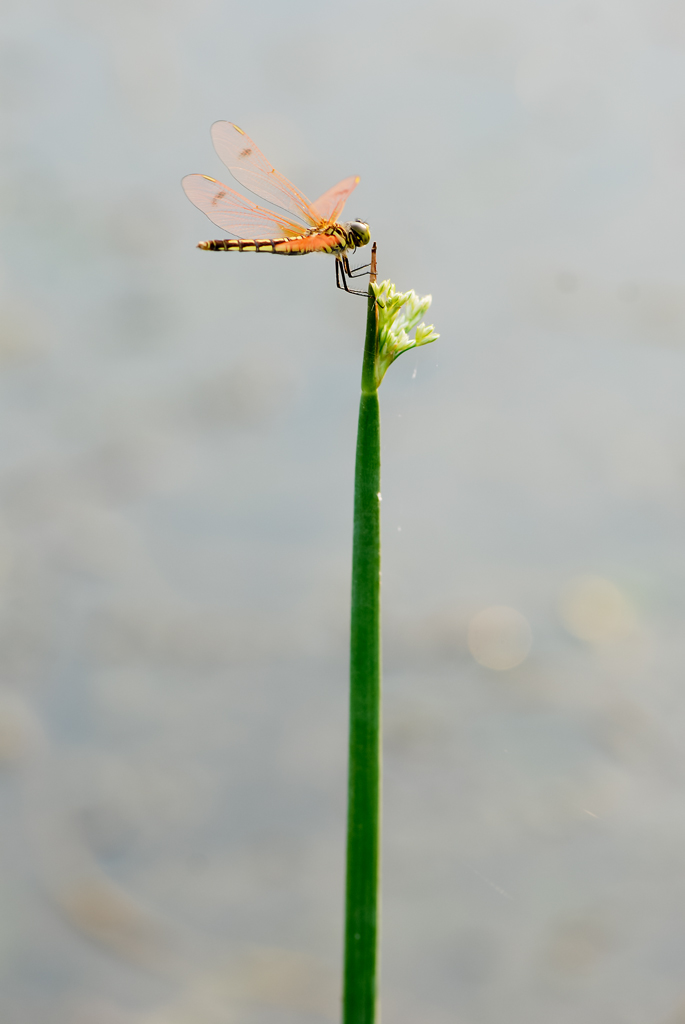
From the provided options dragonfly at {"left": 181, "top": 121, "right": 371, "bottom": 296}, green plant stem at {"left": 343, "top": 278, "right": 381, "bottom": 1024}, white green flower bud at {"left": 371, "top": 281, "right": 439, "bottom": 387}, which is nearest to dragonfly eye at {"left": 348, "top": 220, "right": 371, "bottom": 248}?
dragonfly at {"left": 181, "top": 121, "right": 371, "bottom": 296}

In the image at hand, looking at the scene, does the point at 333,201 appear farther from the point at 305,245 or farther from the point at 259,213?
the point at 259,213

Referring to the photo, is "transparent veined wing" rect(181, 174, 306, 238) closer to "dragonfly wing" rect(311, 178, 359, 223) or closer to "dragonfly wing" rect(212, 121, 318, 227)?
"dragonfly wing" rect(212, 121, 318, 227)

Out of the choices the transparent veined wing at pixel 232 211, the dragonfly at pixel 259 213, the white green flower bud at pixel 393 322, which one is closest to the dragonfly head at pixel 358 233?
the dragonfly at pixel 259 213

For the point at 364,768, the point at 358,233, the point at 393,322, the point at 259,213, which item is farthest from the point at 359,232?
the point at 364,768

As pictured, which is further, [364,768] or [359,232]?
[359,232]

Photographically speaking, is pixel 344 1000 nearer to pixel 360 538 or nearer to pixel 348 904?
pixel 348 904

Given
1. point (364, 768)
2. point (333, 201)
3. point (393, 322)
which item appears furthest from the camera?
point (333, 201)

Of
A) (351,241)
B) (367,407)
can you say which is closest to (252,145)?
(351,241)

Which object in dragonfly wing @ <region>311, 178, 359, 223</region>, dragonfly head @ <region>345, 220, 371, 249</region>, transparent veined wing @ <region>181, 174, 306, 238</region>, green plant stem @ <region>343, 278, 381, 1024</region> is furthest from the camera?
transparent veined wing @ <region>181, 174, 306, 238</region>
